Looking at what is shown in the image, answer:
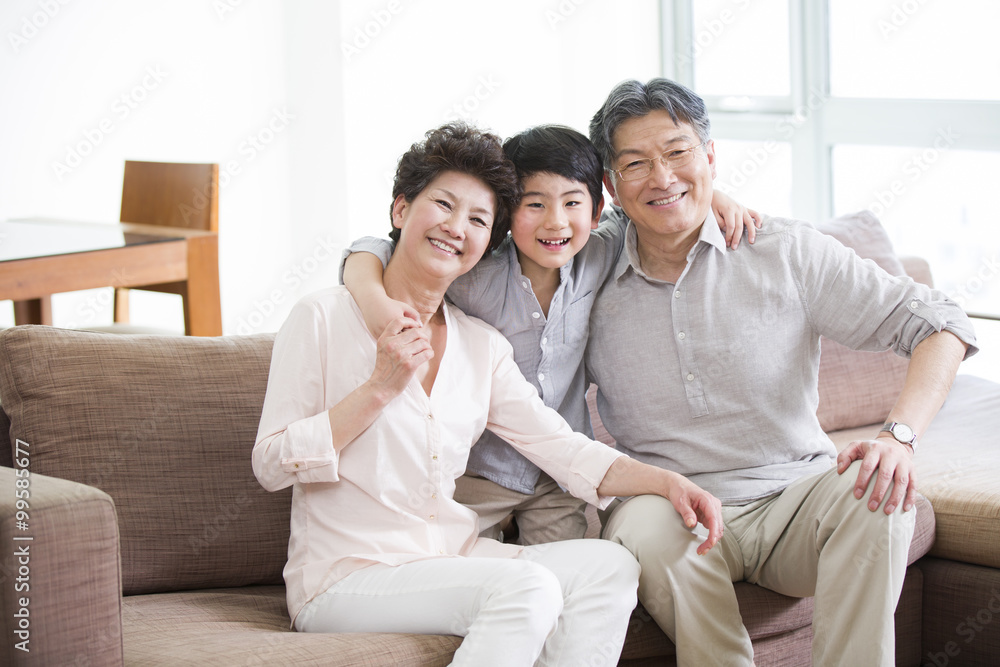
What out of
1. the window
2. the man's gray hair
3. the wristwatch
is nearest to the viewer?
the wristwatch

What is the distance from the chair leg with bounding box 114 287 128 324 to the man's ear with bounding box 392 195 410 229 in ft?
7.37

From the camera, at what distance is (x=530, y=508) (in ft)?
6.00

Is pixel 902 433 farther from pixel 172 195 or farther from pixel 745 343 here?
pixel 172 195

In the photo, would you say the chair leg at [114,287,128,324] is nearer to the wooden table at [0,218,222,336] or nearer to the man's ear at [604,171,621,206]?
the wooden table at [0,218,222,336]

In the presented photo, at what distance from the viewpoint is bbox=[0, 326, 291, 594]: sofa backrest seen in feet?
5.36

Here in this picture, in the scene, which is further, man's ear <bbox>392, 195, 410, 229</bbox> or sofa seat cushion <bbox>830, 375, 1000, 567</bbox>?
sofa seat cushion <bbox>830, 375, 1000, 567</bbox>

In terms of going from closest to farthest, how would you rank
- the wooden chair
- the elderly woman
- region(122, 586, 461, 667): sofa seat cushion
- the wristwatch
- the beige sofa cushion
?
region(122, 586, 461, 667): sofa seat cushion < the elderly woman < the wristwatch < the beige sofa cushion < the wooden chair

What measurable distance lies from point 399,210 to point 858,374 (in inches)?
52.4

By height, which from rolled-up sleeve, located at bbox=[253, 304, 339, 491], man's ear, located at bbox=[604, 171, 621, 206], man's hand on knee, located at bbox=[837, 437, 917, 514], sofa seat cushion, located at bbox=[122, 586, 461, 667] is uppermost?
man's ear, located at bbox=[604, 171, 621, 206]

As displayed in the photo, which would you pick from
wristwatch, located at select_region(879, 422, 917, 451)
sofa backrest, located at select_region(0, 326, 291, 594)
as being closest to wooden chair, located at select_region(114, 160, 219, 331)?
sofa backrest, located at select_region(0, 326, 291, 594)

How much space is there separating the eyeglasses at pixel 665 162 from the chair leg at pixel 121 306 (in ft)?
8.00

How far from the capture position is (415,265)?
1.64 m

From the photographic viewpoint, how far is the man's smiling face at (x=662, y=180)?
1.80 metres

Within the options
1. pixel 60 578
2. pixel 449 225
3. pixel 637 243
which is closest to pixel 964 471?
pixel 637 243
